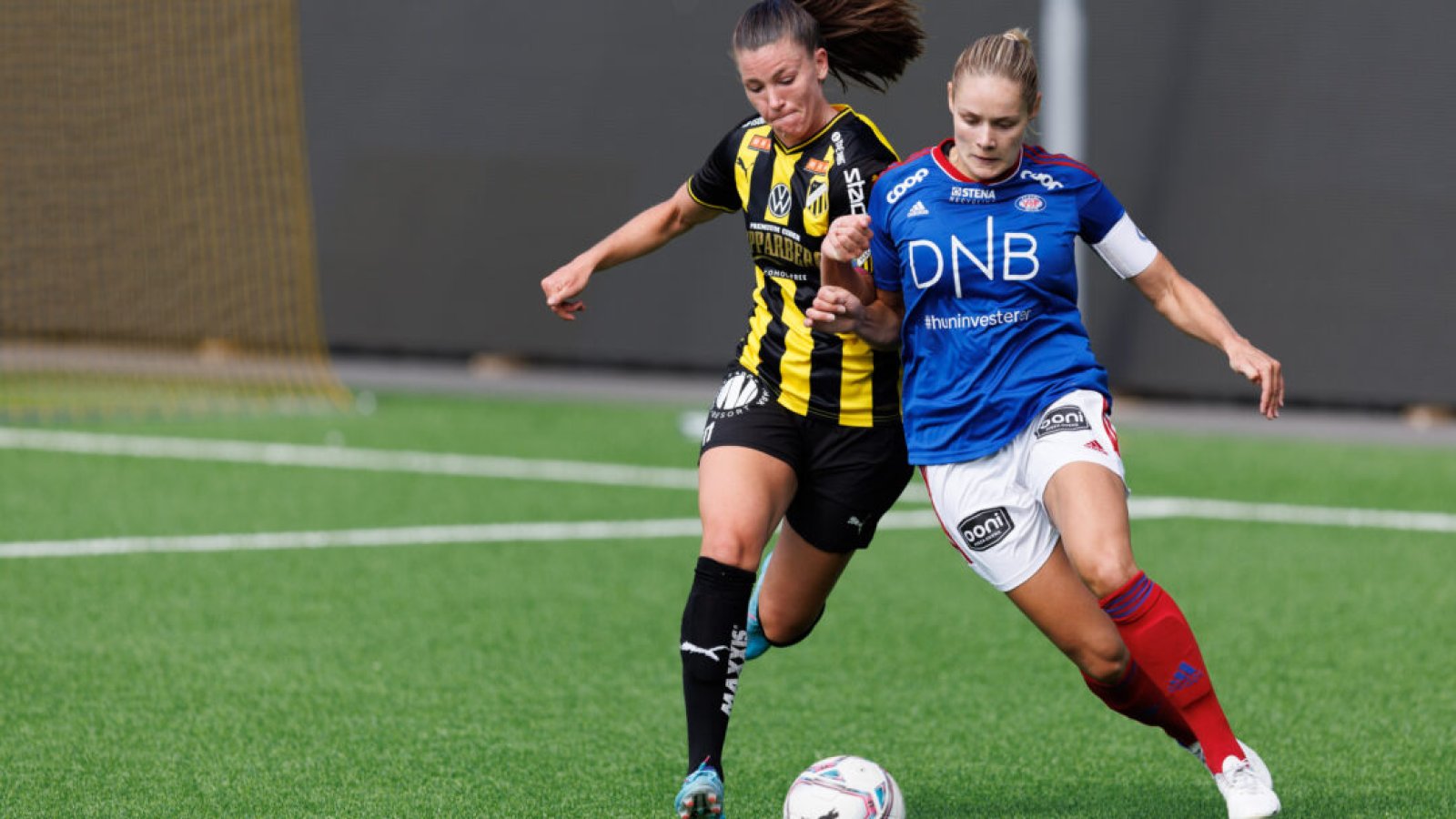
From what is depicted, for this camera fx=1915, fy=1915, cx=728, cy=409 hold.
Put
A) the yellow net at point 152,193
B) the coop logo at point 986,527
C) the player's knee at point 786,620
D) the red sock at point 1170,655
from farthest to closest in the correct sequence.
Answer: the yellow net at point 152,193 → the player's knee at point 786,620 → the coop logo at point 986,527 → the red sock at point 1170,655

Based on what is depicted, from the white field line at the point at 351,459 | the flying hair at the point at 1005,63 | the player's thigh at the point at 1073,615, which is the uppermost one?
the flying hair at the point at 1005,63

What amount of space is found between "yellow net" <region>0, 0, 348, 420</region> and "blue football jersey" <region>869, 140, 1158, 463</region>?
9589mm

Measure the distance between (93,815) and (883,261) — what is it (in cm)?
253

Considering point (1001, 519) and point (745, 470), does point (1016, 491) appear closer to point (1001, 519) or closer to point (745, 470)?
point (1001, 519)

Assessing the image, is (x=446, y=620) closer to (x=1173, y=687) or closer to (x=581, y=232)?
(x=1173, y=687)

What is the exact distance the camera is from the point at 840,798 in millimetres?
4750

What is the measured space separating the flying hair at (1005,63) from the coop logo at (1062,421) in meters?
0.76

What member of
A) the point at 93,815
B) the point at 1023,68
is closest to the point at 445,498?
the point at 93,815

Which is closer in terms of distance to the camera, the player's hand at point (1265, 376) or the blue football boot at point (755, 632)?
the player's hand at point (1265, 376)

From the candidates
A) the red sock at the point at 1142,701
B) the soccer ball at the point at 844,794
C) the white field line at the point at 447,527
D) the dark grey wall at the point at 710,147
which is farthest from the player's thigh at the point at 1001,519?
the dark grey wall at the point at 710,147

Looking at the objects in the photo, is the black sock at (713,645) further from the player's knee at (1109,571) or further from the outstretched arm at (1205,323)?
the outstretched arm at (1205,323)

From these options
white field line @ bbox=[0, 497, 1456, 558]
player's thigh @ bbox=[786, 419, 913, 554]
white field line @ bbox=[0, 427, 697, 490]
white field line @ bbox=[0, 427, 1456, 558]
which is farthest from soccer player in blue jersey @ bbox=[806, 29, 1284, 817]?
white field line @ bbox=[0, 427, 697, 490]

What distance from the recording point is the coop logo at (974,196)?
15.7ft

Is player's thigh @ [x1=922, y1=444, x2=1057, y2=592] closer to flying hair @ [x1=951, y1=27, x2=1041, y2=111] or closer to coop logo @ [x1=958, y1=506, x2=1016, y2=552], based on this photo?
coop logo @ [x1=958, y1=506, x2=1016, y2=552]
